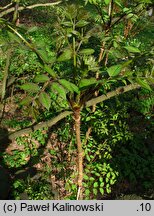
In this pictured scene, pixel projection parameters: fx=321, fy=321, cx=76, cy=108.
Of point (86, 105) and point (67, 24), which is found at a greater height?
point (67, 24)

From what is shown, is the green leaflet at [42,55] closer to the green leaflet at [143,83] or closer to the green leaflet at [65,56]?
the green leaflet at [65,56]

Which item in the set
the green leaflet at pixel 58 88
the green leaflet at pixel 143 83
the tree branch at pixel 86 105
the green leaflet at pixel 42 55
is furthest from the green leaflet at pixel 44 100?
the tree branch at pixel 86 105

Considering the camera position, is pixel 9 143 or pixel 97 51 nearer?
pixel 9 143

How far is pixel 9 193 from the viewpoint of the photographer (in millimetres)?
4121

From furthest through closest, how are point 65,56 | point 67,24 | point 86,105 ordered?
1. point 86,105
2. point 67,24
3. point 65,56

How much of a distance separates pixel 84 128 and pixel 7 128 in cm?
124

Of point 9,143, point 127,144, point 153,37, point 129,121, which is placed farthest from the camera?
point 153,37

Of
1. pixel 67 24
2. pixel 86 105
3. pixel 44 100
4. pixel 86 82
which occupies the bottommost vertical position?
pixel 44 100

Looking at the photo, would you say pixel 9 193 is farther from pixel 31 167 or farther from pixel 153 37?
pixel 153 37

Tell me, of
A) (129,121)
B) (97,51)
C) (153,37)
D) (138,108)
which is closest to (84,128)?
(129,121)

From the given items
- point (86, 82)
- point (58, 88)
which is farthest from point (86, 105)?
point (58, 88)

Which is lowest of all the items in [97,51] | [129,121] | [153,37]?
[129,121]

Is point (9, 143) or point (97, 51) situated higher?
point (97, 51)

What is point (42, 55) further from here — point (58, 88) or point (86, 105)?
point (86, 105)
